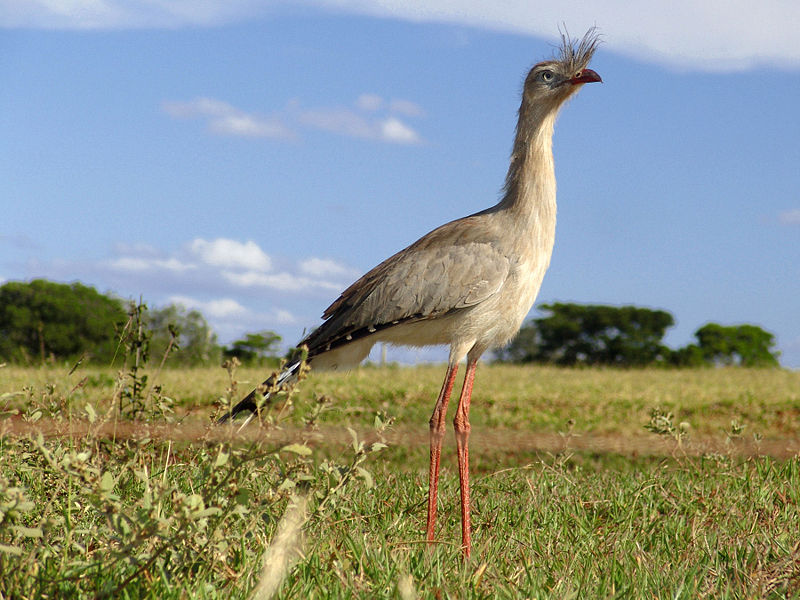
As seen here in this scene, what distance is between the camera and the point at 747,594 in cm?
273

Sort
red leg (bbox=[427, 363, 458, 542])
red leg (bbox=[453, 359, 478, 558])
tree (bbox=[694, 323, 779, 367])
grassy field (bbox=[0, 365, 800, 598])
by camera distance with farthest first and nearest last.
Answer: tree (bbox=[694, 323, 779, 367]), red leg (bbox=[427, 363, 458, 542]), red leg (bbox=[453, 359, 478, 558]), grassy field (bbox=[0, 365, 800, 598])

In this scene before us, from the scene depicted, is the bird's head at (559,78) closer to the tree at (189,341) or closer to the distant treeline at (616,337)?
the tree at (189,341)

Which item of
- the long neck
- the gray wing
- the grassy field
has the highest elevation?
the long neck

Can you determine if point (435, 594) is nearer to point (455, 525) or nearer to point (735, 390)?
point (455, 525)

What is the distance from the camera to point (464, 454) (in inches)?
160

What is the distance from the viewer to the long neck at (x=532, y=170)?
4355 millimetres

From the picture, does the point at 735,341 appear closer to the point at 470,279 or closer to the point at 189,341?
the point at 189,341

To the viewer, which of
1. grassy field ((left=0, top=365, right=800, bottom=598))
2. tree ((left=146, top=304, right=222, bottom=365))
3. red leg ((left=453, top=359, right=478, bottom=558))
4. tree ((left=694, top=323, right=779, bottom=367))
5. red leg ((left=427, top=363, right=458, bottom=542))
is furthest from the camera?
tree ((left=694, top=323, right=779, bottom=367))

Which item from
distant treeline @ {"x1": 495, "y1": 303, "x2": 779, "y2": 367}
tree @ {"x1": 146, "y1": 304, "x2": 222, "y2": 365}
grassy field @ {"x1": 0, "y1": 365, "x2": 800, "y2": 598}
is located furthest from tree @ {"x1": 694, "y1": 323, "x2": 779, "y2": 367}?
grassy field @ {"x1": 0, "y1": 365, "x2": 800, "y2": 598}

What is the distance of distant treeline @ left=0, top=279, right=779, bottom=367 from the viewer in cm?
2303

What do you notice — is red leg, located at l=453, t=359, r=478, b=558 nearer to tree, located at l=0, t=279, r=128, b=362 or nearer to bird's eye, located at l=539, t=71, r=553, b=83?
bird's eye, located at l=539, t=71, r=553, b=83

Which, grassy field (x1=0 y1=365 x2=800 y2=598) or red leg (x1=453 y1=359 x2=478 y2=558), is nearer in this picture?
grassy field (x1=0 y1=365 x2=800 y2=598)

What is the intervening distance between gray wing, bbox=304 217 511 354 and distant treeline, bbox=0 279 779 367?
11.4 meters

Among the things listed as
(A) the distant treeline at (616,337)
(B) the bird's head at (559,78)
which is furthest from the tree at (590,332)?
(B) the bird's head at (559,78)
